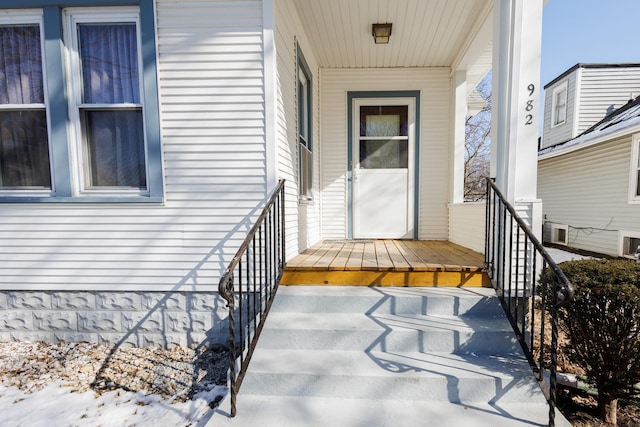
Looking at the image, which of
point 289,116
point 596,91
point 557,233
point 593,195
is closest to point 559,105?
point 596,91

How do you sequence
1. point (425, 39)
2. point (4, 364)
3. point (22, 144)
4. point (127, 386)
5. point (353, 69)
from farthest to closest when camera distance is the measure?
point (353, 69) < point (425, 39) < point (22, 144) < point (4, 364) < point (127, 386)

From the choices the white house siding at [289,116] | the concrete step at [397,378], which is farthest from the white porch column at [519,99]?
the white house siding at [289,116]

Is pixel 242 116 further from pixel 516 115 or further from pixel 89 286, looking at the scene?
pixel 516 115

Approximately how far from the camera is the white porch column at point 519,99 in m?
2.58

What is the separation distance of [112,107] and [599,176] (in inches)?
355

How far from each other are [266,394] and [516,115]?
107 inches

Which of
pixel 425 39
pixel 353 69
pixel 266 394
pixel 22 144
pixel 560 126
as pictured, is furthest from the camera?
pixel 560 126

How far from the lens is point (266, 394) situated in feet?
6.50

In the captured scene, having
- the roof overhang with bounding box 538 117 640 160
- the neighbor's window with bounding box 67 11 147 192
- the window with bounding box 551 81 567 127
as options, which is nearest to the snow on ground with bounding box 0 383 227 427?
the neighbor's window with bounding box 67 11 147 192

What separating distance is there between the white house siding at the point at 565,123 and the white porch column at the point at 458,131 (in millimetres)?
7658

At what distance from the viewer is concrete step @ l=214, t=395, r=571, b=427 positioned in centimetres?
175

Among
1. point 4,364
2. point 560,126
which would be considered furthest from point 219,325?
point 560,126

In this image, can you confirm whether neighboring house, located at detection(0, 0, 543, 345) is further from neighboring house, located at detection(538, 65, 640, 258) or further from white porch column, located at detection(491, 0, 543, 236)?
neighboring house, located at detection(538, 65, 640, 258)

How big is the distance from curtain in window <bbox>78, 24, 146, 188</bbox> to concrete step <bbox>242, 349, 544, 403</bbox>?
6.18 ft
